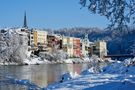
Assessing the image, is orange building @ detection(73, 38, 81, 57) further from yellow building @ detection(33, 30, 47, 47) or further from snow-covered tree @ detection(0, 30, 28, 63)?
snow-covered tree @ detection(0, 30, 28, 63)

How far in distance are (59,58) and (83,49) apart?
4083cm

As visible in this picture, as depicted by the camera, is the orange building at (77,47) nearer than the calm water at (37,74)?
No

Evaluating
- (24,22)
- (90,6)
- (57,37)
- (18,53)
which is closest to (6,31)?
(18,53)

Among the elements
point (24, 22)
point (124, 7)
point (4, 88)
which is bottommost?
point (4, 88)

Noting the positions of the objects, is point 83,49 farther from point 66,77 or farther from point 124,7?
point 124,7

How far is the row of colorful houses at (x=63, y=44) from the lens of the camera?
129 meters

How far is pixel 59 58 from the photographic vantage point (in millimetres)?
121125

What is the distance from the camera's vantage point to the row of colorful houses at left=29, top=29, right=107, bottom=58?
422 feet

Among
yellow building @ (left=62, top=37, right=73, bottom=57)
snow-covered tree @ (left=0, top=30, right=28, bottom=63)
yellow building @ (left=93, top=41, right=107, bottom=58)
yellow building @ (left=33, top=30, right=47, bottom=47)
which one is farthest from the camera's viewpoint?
yellow building @ (left=93, top=41, right=107, bottom=58)

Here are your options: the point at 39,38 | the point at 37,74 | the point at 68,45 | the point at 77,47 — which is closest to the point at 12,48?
the point at 39,38

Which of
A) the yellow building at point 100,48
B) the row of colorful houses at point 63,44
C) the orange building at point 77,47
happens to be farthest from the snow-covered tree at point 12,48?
the yellow building at point 100,48

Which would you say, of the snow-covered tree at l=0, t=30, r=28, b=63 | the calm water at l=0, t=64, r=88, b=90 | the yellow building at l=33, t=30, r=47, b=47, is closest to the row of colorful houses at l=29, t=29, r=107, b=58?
the yellow building at l=33, t=30, r=47, b=47

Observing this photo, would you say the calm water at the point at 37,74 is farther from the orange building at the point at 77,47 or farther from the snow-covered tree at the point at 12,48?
the orange building at the point at 77,47

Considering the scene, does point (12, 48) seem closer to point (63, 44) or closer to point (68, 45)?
point (63, 44)
